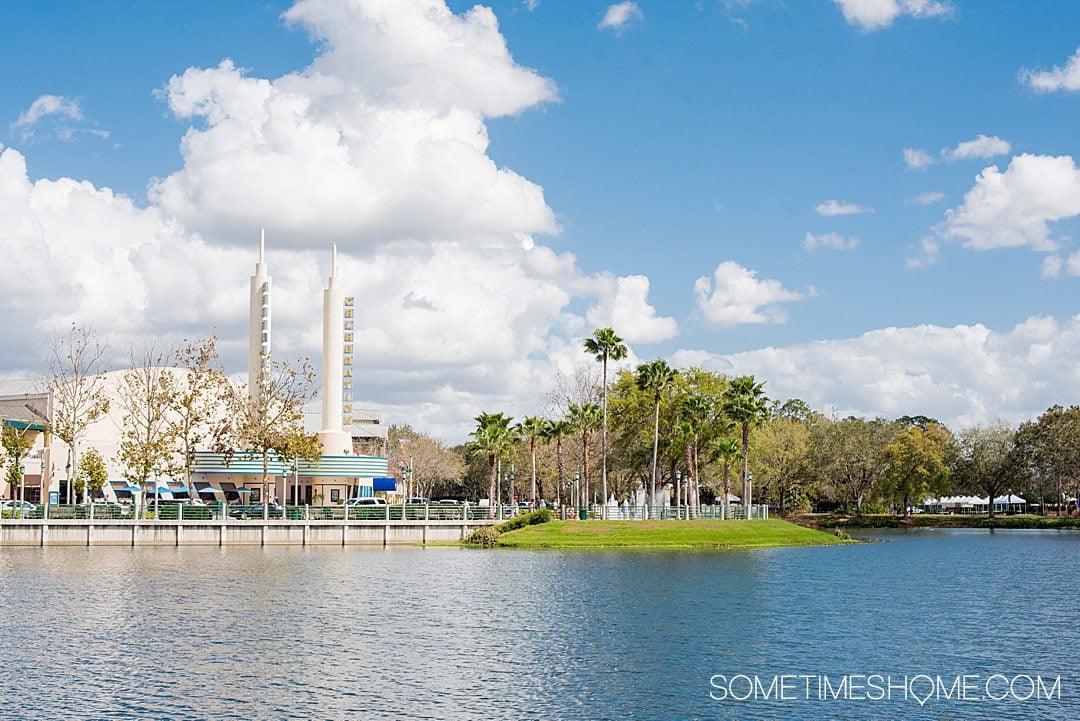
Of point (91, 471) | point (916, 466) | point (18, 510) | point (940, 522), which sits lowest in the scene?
point (940, 522)

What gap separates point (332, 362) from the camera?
12719cm

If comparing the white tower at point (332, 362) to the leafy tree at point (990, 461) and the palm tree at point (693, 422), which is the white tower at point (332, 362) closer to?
the palm tree at point (693, 422)

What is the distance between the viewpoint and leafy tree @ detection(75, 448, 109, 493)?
115 metres

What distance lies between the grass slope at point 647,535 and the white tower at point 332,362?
39.5 meters

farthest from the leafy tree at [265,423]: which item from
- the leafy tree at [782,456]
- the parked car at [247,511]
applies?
→ the leafy tree at [782,456]

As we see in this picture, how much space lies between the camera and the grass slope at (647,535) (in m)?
93.4

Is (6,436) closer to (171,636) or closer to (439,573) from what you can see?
(439,573)

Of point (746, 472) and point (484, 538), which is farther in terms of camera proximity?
point (746, 472)

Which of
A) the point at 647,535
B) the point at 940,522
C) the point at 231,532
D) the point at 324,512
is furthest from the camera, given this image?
the point at 940,522

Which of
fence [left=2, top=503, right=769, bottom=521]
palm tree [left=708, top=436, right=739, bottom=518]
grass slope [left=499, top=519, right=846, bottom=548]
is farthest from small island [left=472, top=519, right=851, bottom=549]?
palm tree [left=708, top=436, right=739, bottom=518]

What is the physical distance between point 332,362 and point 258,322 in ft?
34.1

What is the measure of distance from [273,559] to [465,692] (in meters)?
50.0

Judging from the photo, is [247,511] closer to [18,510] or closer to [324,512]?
[324,512]

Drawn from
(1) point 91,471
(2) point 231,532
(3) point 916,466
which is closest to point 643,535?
(2) point 231,532
